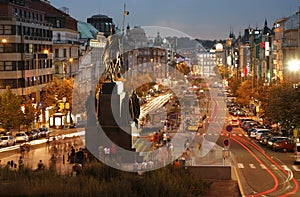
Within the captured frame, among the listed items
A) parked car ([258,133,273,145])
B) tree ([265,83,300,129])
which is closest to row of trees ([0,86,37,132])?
parked car ([258,133,273,145])

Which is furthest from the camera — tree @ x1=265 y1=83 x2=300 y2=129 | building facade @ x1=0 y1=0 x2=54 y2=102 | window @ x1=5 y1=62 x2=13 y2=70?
window @ x1=5 y1=62 x2=13 y2=70

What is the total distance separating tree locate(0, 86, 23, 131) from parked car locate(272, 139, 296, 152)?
22.4 metres

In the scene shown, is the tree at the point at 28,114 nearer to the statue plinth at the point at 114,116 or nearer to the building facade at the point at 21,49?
the building facade at the point at 21,49

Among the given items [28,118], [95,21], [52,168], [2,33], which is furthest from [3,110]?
[95,21]

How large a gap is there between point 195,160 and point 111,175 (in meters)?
8.72

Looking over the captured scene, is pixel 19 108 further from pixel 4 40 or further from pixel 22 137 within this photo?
pixel 4 40

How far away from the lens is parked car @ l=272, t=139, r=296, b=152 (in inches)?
1714

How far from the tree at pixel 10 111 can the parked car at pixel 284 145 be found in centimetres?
2235

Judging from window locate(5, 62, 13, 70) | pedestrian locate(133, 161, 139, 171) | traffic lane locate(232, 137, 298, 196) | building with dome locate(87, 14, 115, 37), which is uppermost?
building with dome locate(87, 14, 115, 37)

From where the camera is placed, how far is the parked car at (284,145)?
1714 inches

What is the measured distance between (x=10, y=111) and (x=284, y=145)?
23.3 metres

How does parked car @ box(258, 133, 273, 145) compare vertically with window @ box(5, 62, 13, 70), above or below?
below

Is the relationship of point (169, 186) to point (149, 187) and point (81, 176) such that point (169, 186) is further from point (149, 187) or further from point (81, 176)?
point (81, 176)

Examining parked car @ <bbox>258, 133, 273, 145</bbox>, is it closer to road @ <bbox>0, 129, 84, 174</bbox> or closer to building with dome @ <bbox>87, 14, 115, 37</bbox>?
road @ <bbox>0, 129, 84, 174</bbox>
